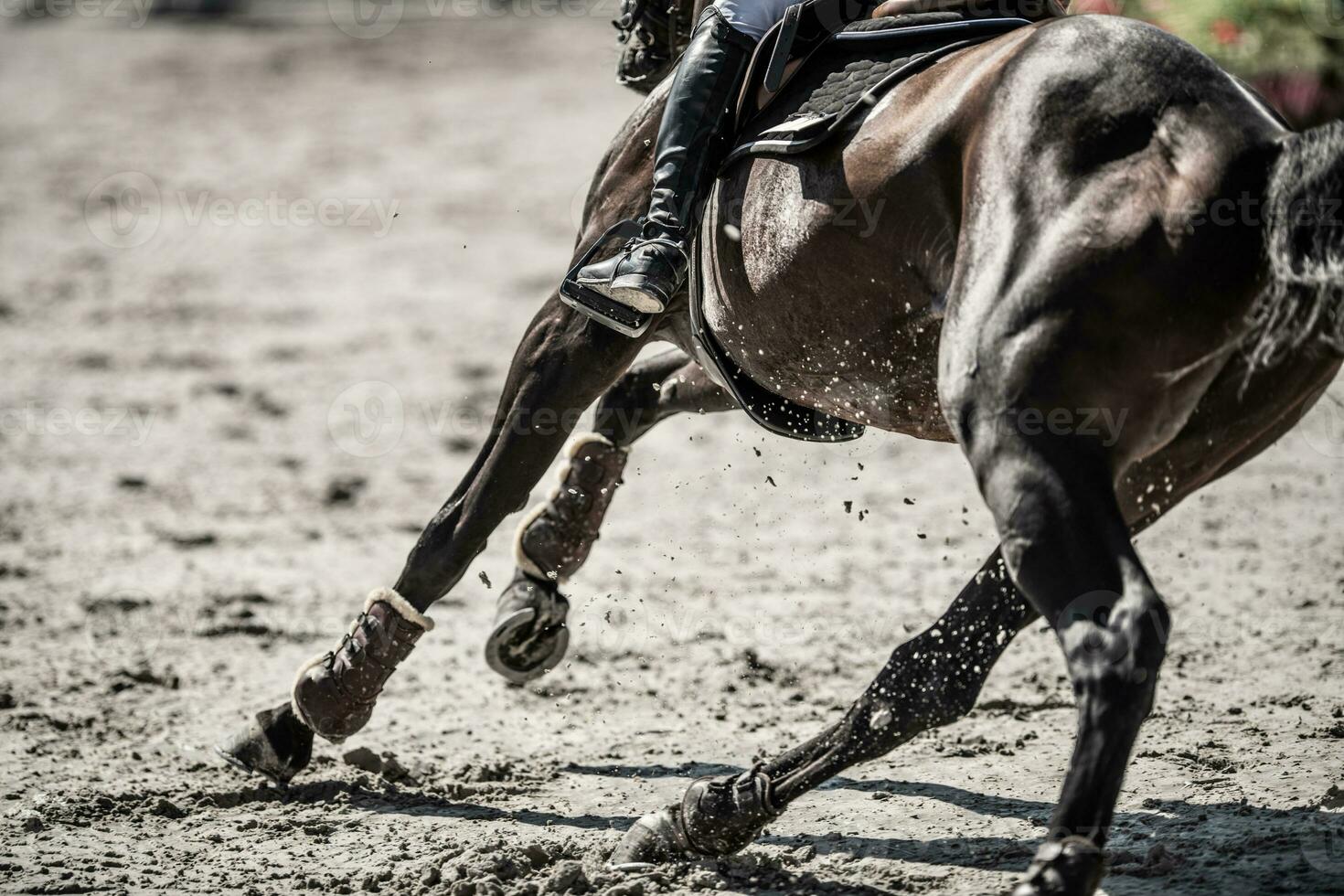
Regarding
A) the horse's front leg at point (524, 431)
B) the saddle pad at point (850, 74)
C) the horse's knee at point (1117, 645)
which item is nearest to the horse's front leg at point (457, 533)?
the horse's front leg at point (524, 431)

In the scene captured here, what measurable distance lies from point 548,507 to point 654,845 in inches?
59.6

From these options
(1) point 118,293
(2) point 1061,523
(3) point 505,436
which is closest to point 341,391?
(1) point 118,293

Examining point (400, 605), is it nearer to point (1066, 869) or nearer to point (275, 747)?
point (275, 747)

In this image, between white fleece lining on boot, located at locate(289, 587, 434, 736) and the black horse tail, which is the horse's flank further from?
white fleece lining on boot, located at locate(289, 587, 434, 736)

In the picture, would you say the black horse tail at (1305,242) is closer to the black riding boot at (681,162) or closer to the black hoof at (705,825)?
the black riding boot at (681,162)

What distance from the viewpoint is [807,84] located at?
3754mm

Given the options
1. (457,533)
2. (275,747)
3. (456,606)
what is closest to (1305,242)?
(457,533)

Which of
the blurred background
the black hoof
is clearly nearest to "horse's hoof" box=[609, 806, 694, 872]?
the black hoof

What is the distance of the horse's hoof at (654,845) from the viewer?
149 inches

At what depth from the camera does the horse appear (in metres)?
2.79

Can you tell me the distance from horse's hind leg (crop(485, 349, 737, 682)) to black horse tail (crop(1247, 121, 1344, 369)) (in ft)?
7.89

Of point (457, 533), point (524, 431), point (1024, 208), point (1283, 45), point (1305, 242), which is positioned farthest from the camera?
point (1283, 45)

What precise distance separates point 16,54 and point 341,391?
11.5 m

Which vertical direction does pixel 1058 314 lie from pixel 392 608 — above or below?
above
